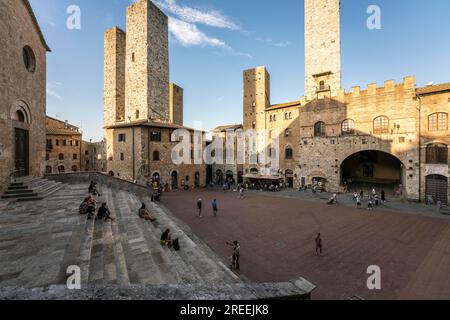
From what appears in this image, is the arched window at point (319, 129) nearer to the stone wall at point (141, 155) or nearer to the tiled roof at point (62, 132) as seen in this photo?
the stone wall at point (141, 155)

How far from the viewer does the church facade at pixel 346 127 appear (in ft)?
65.3

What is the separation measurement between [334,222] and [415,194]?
14.0m

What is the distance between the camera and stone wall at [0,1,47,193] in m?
10.5

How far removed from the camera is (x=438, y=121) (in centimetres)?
1939

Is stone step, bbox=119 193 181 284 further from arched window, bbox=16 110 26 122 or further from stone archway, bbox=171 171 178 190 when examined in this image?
stone archway, bbox=171 171 178 190

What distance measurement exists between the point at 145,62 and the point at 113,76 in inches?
313

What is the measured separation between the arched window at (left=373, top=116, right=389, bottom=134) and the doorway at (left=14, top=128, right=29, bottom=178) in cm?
3248

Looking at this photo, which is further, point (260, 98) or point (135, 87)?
point (260, 98)

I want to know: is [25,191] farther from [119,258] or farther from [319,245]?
[319,245]

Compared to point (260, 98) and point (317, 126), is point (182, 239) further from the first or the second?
point (260, 98)

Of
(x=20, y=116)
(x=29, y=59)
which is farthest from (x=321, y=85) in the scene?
(x=20, y=116)
